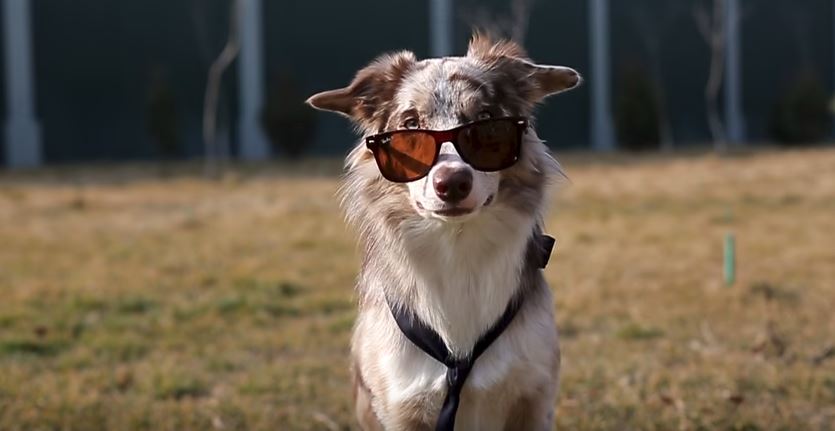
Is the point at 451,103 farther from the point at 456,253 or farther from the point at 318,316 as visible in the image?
the point at 318,316

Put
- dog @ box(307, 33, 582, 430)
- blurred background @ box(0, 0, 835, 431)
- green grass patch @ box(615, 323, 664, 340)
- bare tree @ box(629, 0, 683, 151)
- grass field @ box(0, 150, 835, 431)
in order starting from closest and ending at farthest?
dog @ box(307, 33, 582, 430), grass field @ box(0, 150, 835, 431), blurred background @ box(0, 0, 835, 431), green grass patch @ box(615, 323, 664, 340), bare tree @ box(629, 0, 683, 151)

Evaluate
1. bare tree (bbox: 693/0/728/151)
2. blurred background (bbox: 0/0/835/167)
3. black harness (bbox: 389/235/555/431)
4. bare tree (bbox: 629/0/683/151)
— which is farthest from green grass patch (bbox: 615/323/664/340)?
bare tree (bbox: 629/0/683/151)

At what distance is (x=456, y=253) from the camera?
2.73 metres

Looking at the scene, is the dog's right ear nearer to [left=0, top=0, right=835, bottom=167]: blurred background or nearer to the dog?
the dog

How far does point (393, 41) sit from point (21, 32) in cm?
901

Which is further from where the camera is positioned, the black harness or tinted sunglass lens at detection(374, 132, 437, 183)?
the black harness

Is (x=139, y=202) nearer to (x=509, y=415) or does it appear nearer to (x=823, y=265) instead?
(x=823, y=265)

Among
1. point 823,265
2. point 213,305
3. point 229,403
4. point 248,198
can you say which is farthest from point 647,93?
point 229,403

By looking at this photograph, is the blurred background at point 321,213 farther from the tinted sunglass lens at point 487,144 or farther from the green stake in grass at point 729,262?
the tinted sunglass lens at point 487,144

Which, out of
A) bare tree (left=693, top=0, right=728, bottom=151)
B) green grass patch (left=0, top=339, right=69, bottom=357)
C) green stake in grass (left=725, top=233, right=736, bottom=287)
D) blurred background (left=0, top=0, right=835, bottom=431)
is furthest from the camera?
bare tree (left=693, top=0, right=728, bottom=151)

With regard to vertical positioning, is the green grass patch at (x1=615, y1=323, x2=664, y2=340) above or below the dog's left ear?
below

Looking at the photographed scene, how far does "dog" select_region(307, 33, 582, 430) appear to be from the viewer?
8.72 feet

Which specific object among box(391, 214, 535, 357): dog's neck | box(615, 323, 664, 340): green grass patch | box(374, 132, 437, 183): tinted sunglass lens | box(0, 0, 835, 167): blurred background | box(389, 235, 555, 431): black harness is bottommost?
box(615, 323, 664, 340): green grass patch

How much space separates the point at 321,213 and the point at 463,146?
885 centimetres
